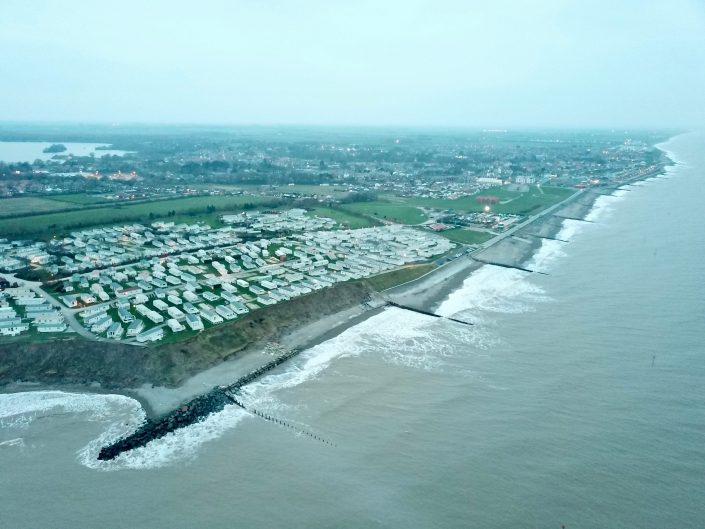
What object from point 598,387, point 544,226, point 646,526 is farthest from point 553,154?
point 646,526

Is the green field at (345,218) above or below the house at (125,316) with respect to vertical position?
above

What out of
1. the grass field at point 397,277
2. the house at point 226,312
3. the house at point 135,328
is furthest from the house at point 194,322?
the grass field at point 397,277

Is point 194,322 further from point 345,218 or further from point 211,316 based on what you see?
point 345,218

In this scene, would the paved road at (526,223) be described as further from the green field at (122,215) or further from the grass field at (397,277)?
the green field at (122,215)

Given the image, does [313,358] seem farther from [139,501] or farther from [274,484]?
[139,501]

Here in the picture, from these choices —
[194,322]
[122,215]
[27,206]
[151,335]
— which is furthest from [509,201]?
[27,206]

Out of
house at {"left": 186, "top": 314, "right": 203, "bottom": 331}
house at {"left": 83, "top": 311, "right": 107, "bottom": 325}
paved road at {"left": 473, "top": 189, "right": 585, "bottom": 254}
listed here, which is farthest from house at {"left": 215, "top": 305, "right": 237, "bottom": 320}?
paved road at {"left": 473, "top": 189, "right": 585, "bottom": 254}
